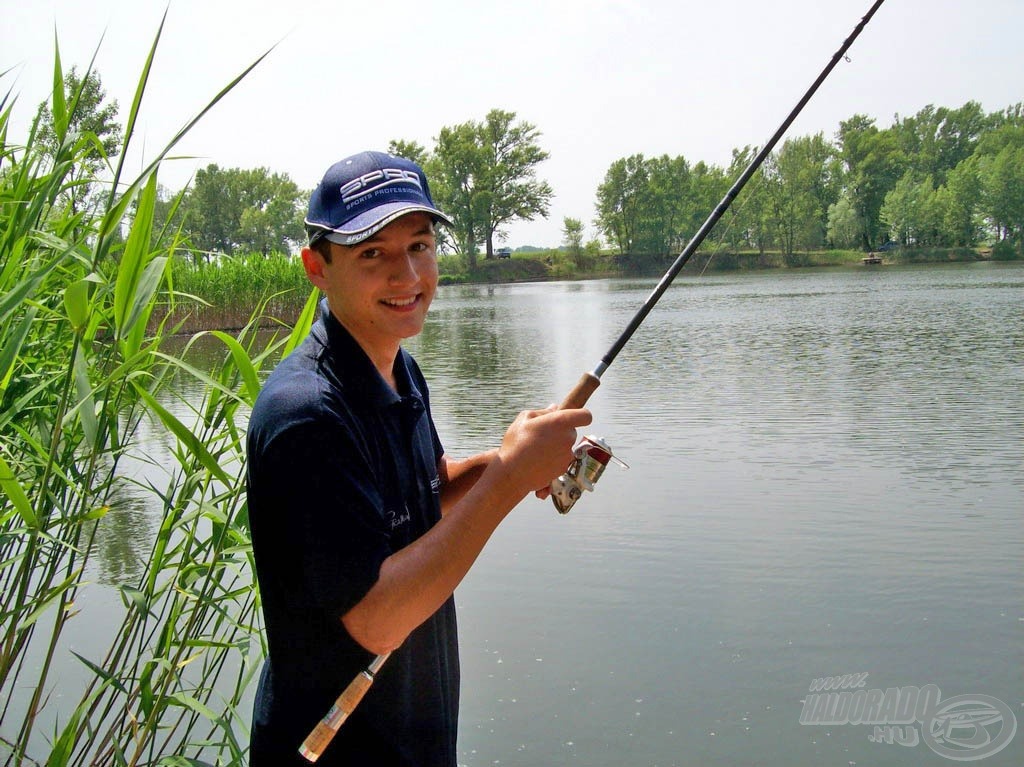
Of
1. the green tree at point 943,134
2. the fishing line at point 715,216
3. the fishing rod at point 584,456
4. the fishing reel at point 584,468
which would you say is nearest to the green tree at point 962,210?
the green tree at point 943,134

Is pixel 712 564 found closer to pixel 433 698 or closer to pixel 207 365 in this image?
pixel 433 698

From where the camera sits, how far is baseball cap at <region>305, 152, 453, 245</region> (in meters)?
1.50

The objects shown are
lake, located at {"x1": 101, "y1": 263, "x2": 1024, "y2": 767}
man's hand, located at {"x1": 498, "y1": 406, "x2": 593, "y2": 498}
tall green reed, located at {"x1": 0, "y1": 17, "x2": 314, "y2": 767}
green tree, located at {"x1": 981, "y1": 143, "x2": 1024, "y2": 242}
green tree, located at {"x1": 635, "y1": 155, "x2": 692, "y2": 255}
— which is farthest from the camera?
green tree, located at {"x1": 635, "y1": 155, "x2": 692, "y2": 255}

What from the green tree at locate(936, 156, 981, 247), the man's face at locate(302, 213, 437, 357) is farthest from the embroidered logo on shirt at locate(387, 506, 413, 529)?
the green tree at locate(936, 156, 981, 247)

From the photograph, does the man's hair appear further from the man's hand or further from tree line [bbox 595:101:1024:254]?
tree line [bbox 595:101:1024:254]

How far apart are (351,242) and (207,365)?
15.5 metres

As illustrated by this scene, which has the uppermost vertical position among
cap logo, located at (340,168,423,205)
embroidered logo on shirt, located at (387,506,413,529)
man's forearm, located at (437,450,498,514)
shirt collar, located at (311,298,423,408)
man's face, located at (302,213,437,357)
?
cap logo, located at (340,168,423,205)

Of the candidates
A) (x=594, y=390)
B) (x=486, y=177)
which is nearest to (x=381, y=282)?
(x=594, y=390)

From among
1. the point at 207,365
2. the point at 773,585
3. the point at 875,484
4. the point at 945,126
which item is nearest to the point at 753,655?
the point at 773,585

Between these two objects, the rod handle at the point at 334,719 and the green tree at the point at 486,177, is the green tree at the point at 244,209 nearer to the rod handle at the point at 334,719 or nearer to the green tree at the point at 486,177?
the green tree at the point at 486,177

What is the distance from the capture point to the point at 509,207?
73.6 meters

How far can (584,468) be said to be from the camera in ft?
6.19

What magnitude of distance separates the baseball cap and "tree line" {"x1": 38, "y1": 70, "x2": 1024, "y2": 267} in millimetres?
59809

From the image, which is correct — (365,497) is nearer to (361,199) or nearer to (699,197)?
(361,199)
